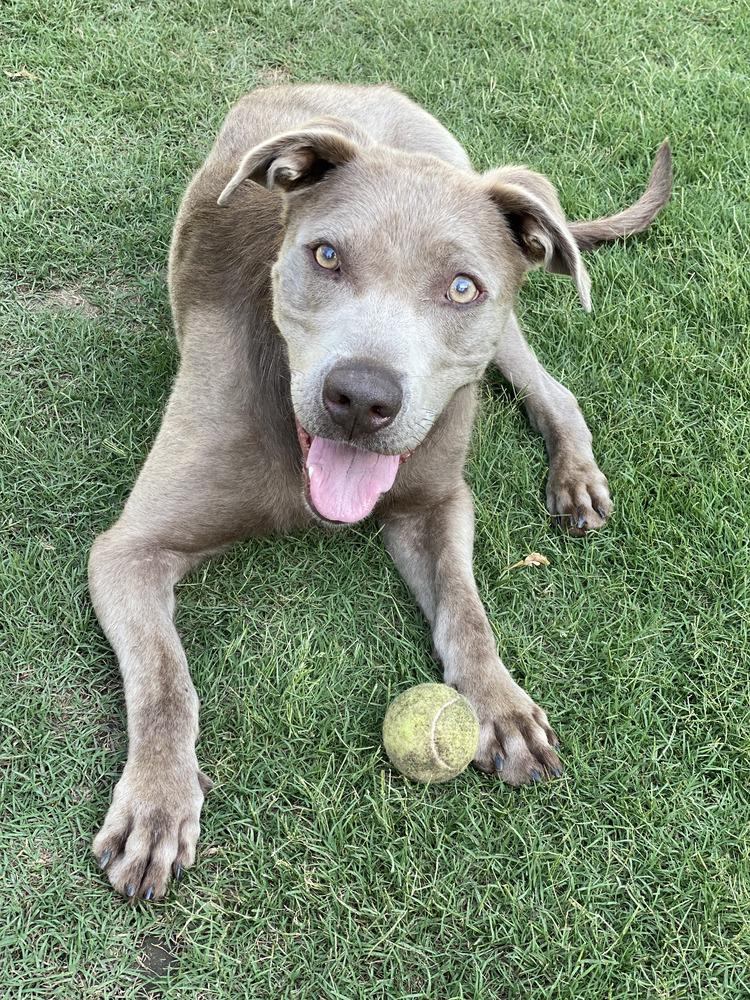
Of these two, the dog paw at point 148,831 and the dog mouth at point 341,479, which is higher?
the dog mouth at point 341,479

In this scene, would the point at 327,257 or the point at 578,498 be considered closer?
the point at 327,257

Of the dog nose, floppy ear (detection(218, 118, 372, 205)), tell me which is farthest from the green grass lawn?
floppy ear (detection(218, 118, 372, 205))

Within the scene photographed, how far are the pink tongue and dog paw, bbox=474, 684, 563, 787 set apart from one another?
2.59 feet

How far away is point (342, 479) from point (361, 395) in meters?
0.40

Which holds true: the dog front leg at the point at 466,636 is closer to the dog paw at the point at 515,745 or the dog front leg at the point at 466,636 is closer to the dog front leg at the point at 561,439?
the dog paw at the point at 515,745

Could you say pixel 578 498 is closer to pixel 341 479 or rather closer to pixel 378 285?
pixel 341 479

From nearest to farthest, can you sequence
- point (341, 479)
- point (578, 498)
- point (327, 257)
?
point (327, 257), point (341, 479), point (578, 498)

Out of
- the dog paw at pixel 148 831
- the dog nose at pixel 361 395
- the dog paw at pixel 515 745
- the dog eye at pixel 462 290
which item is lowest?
the dog paw at pixel 148 831

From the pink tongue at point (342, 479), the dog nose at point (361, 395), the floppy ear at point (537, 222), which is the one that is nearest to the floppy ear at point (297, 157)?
the floppy ear at point (537, 222)

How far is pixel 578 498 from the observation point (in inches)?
148

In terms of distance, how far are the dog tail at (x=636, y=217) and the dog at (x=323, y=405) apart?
1590mm

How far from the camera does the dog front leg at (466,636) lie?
2.97 meters

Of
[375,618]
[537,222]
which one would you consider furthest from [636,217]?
[375,618]

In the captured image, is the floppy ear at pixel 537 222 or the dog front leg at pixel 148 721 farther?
the floppy ear at pixel 537 222
